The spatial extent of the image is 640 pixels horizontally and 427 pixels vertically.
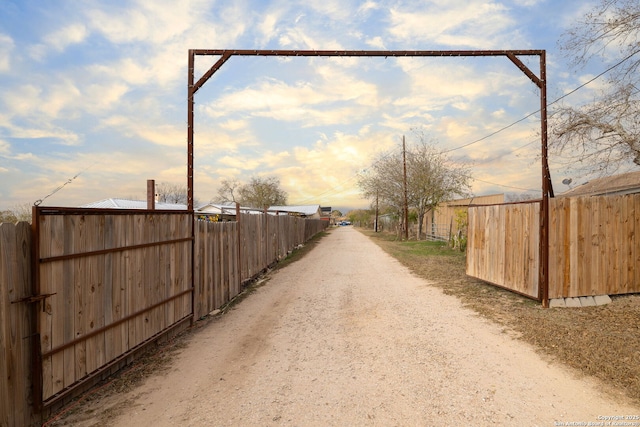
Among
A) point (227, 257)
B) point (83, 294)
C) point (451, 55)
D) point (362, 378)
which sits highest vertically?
point (451, 55)

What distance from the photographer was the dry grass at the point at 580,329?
3.82 meters

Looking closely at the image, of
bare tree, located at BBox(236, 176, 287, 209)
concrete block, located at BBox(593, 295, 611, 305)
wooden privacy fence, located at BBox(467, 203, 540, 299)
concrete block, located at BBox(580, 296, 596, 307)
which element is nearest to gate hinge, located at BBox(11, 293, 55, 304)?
wooden privacy fence, located at BBox(467, 203, 540, 299)

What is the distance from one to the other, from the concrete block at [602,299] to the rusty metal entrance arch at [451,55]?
0.96m

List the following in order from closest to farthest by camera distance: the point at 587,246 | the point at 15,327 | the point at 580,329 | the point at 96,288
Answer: the point at 15,327
the point at 96,288
the point at 580,329
the point at 587,246

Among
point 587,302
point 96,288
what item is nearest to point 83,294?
point 96,288

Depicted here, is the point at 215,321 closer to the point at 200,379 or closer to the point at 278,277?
the point at 200,379

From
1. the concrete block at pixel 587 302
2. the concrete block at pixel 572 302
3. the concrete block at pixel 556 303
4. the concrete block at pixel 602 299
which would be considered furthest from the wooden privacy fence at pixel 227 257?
the concrete block at pixel 602 299

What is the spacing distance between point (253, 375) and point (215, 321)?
261 cm

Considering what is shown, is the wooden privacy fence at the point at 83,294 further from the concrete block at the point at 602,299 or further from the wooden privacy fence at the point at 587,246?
the concrete block at the point at 602,299

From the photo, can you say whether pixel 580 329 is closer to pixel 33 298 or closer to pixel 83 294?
pixel 83 294

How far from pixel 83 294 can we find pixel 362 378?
2999mm

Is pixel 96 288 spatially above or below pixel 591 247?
below

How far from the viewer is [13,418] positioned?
2838 millimetres

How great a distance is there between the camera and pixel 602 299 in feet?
21.3
